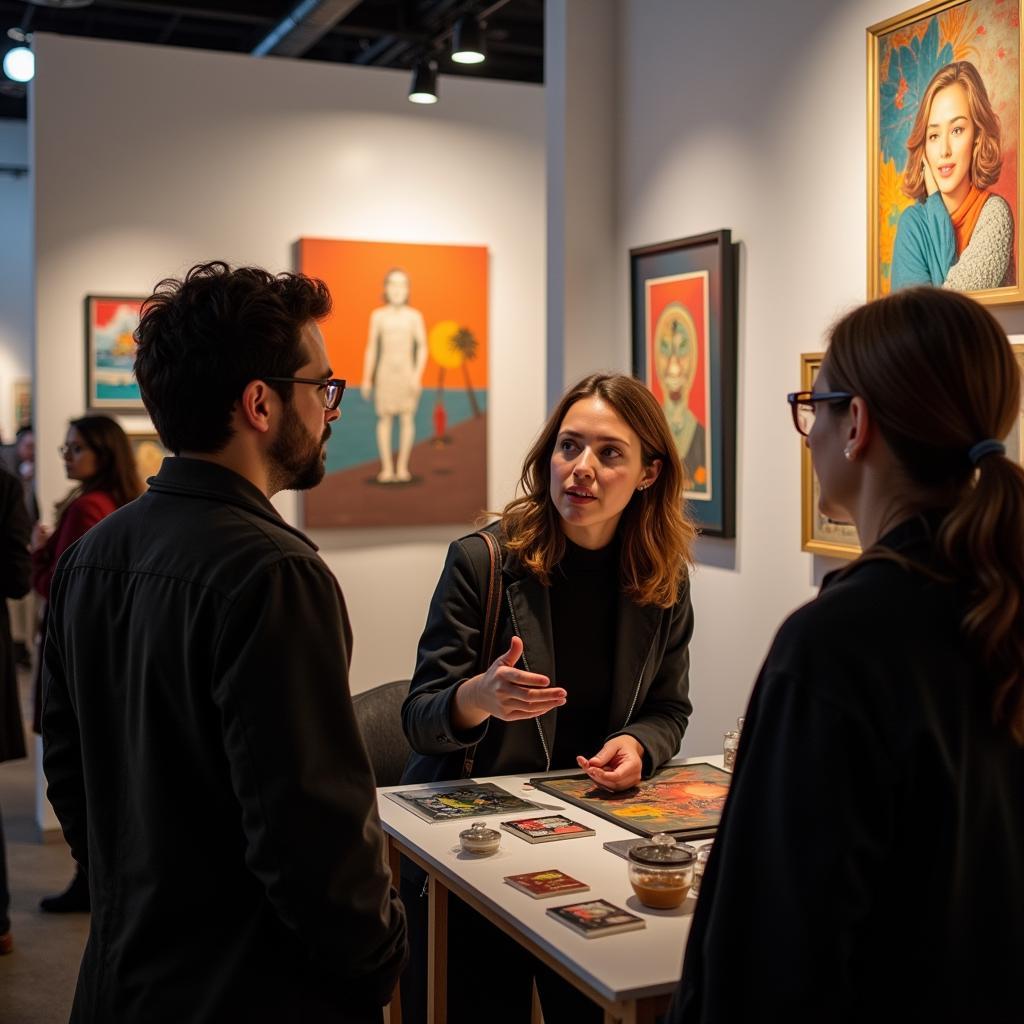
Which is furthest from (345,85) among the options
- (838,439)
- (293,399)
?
(838,439)

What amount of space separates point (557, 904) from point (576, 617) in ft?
3.01

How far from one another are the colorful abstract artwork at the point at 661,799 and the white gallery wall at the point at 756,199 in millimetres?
883

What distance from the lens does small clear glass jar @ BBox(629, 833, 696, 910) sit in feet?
6.51

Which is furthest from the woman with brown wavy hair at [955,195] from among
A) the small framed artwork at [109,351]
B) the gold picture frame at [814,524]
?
the small framed artwork at [109,351]

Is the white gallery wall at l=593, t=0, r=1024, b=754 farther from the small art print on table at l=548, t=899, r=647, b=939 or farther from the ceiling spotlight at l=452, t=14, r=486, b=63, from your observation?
the ceiling spotlight at l=452, t=14, r=486, b=63

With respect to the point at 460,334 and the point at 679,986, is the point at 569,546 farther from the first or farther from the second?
the point at 460,334

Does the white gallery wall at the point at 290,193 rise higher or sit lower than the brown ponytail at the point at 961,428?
higher

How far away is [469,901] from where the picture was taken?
→ 84.9 inches

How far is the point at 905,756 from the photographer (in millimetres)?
1323

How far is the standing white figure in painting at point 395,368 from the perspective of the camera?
236 inches

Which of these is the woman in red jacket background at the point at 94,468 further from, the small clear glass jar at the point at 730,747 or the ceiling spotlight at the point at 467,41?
the small clear glass jar at the point at 730,747

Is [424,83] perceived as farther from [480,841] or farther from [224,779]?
[224,779]

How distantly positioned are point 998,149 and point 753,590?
4.79ft

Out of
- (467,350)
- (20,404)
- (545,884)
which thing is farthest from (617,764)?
(20,404)
